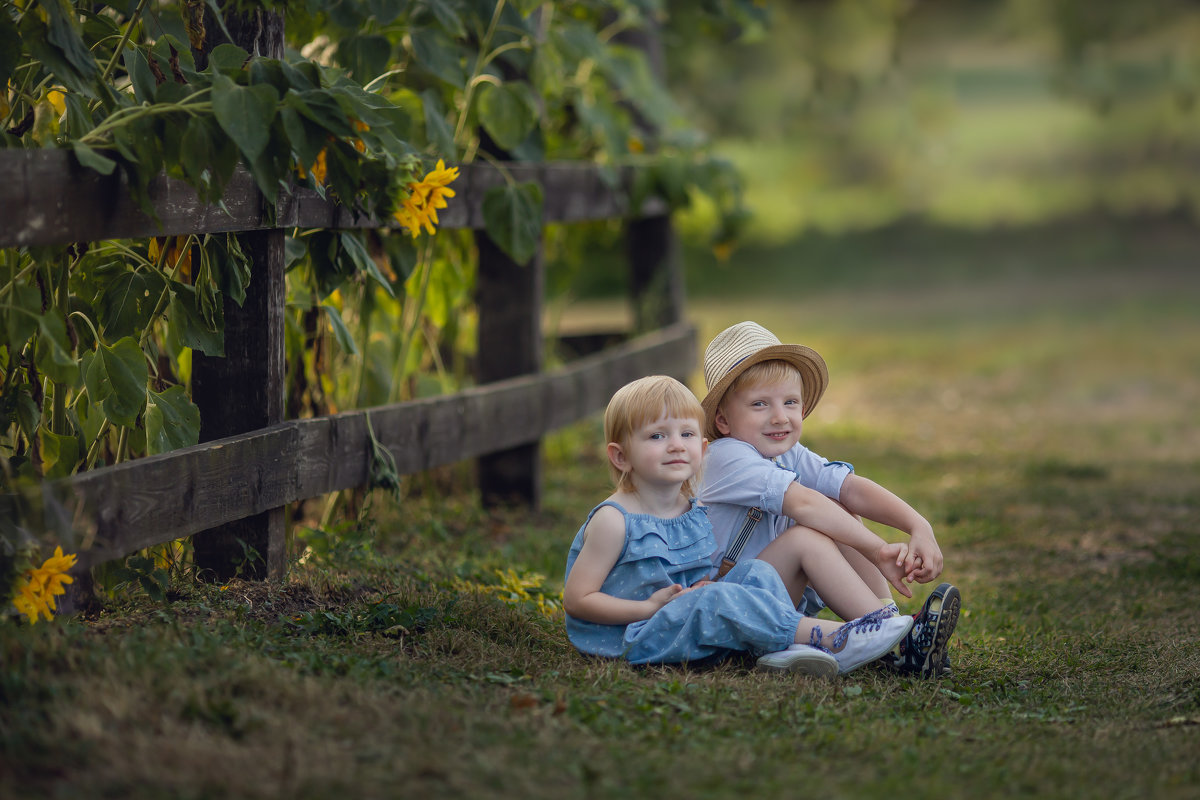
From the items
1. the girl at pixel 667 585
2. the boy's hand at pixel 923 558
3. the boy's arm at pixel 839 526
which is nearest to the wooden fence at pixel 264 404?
the girl at pixel 667 585

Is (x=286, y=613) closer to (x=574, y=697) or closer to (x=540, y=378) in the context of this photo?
(x=574, y=697)

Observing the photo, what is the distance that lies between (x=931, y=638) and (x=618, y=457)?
2.80 feet

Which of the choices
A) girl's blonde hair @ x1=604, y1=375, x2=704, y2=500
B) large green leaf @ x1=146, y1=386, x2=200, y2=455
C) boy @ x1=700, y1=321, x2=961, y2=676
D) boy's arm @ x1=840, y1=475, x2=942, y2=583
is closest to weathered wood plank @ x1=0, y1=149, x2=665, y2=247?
large green leaf @ x1=146, y1=386, x2=200, y2=455

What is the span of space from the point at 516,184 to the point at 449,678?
214cm

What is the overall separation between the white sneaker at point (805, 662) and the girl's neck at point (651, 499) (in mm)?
438

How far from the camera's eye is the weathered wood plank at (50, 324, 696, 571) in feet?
9.51

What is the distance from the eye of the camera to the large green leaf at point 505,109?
4617 millimetres

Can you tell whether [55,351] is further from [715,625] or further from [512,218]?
[512,218]

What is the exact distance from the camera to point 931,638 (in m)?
3.15

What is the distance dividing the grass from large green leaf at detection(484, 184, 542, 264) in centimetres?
101

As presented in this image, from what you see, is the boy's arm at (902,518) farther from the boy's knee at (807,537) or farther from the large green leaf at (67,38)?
the large green leaf at (67,38)

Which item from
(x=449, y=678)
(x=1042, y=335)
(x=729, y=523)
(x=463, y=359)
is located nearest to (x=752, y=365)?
(x=729, y=523)

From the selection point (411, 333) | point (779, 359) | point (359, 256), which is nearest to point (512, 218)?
A: point (411, 333)

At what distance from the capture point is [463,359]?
5816mm
